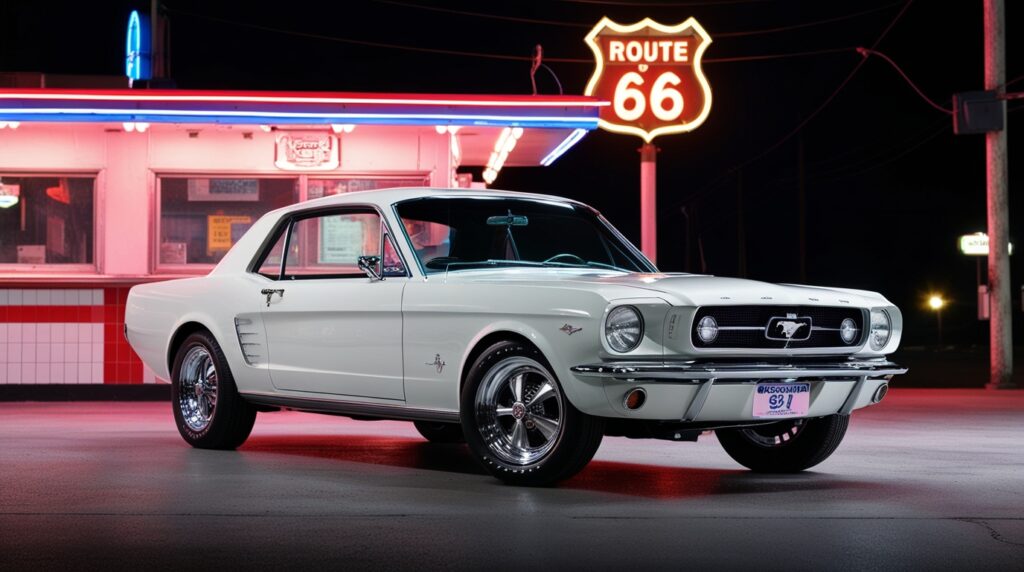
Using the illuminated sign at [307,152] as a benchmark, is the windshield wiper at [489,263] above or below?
below

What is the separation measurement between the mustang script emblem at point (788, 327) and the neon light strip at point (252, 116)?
926cm

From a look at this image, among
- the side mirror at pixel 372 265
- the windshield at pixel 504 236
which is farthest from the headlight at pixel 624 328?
the side mirror at pixel 372 265

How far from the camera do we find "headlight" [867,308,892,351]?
8193mm

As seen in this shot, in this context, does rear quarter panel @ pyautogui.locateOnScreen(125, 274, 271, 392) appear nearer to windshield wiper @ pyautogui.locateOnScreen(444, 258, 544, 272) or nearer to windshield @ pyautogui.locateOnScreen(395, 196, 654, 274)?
windshield @ pyautogui.locateOnScreen(395, 196, 654, 274)

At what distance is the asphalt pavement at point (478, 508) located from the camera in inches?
223

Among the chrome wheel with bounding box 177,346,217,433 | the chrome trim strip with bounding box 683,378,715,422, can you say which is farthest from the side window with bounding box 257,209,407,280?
the chrome trim strip with bounding box 683,378,715,422

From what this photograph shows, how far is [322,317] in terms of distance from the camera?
29.0ft

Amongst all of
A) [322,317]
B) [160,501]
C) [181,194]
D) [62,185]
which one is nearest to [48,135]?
[62,185]

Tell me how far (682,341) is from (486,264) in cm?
173

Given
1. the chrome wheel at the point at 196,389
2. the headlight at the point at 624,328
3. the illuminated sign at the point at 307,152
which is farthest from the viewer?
the illuminated sign at the point at 307,152

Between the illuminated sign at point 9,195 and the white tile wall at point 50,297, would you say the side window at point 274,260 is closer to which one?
the white tile wall at point 50,297

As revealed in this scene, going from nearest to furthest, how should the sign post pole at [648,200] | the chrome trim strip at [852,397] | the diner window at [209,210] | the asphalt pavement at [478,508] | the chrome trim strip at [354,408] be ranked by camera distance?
the asphalt pavement at [478,508]
the chrome trim strip at [852,397]
the chrome trim strip at [354,408]
the diner window at [209,210]
the sign post pole at [648,200]

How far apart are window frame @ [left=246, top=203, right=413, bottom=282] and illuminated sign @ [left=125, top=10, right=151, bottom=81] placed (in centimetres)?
1337

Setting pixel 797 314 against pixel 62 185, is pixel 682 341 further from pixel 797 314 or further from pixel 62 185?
pixel 62 185
